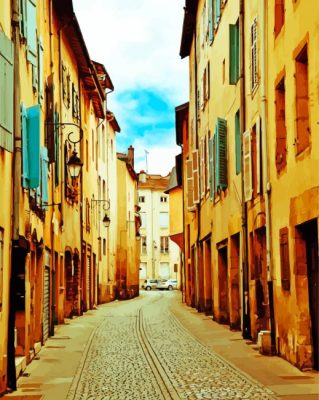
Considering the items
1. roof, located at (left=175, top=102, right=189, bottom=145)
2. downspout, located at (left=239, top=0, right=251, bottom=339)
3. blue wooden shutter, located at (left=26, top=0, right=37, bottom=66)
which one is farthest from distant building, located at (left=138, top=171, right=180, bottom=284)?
blue wooden shutter, located at (left=26, top=0, right=37, bottom=66)

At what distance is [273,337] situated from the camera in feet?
50.5

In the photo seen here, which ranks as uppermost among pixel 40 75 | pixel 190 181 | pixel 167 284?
pixel 40 75

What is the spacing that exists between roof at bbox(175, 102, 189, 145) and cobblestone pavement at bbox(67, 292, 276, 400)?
60.1 ft

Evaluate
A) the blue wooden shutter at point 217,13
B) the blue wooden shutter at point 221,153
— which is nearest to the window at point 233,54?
the blue wooden shutter at point 221,153

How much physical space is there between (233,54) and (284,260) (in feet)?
25.6

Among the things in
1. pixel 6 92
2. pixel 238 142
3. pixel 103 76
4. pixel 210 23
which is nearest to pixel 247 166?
pixel 238 142

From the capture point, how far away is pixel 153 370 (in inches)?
540

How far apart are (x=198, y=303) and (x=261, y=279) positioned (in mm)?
13826

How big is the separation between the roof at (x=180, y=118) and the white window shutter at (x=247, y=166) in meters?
19.6

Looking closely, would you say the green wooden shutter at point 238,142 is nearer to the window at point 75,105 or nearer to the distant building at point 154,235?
the window at point 75,105

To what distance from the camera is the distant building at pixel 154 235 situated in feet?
298

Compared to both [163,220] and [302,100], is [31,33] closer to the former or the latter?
[302,100]

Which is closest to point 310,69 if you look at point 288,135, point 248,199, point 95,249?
point 288,135

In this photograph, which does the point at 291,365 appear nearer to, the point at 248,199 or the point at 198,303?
the point at 248,199
